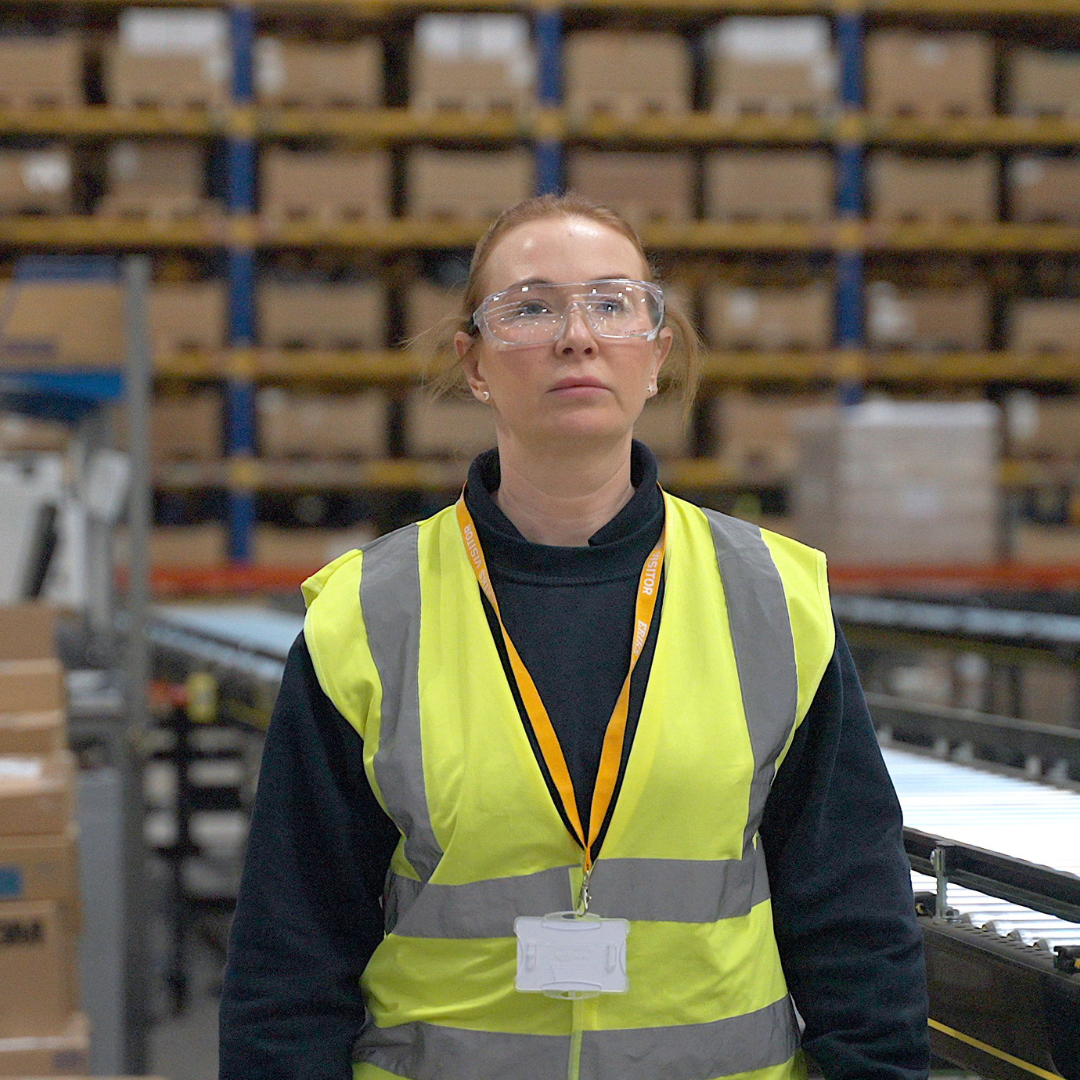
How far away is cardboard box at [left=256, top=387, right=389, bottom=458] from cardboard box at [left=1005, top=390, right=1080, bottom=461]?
3.28 metres

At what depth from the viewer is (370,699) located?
4.49 feet

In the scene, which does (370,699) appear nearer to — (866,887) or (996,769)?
(866,887)

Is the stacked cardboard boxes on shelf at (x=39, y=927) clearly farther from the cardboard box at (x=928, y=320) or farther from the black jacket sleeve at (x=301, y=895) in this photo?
the cardboard box at (x=928, y=320)

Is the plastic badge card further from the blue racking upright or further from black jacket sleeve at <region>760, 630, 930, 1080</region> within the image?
the blue racking upright

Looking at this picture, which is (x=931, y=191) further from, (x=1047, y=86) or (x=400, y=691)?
(x=400, y=691)

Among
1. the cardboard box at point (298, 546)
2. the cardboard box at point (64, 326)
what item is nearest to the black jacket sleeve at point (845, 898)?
the cardboard box at point (64, 326)

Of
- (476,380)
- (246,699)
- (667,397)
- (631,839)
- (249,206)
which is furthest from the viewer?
(249,206)

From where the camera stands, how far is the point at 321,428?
24.5 feet

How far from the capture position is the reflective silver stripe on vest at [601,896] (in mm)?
1332

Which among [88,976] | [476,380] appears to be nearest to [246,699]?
[88,976]

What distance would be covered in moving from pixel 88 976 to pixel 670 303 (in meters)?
2.69

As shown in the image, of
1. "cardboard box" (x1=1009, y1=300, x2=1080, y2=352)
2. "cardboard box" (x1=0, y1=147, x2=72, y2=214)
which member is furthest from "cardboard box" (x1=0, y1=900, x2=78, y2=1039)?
"cardboard box" (x1=1009, y1=300, x2=1080, y2=352)

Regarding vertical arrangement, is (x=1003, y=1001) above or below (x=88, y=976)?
above

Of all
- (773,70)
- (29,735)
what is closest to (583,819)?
(29,735)
